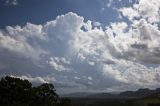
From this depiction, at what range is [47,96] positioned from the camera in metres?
65.9

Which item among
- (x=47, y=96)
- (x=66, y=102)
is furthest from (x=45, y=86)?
(x=66, y=102)

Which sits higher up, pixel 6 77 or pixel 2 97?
pixel 6 77

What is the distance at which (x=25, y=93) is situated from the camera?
6512cm

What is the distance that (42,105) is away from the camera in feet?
211

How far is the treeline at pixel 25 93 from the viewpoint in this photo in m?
64.2

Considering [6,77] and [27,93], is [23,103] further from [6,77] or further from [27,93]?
[6,77]

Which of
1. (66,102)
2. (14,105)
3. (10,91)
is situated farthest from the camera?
(66,102)

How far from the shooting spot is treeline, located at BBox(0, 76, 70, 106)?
2530 inches

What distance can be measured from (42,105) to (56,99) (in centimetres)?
367

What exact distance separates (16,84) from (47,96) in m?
6.96

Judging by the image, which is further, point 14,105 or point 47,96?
point 47,96

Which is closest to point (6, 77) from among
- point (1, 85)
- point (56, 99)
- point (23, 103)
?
point (1, 85)

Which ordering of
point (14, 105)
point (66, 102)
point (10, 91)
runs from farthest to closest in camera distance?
1. point (66, 102)
2. point (10, 91)
3. point (14, 105)

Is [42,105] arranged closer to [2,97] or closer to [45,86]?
[45,86]
